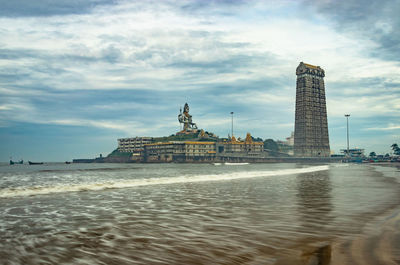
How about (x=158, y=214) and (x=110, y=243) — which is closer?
(x=110, y=243)

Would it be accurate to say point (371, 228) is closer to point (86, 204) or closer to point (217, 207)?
point (217, 207)

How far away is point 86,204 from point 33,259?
842 cm

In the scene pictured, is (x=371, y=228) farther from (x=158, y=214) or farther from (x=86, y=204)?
(x=86, y=204)

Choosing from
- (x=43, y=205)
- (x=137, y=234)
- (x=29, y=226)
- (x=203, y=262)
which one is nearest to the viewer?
(x=203, y=262)

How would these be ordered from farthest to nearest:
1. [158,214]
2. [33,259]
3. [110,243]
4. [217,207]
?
[217,207]
[158,214]
[110,243]
[33,259]

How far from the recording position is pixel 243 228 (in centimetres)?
857

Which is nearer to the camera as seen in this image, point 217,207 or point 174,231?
point 174,231

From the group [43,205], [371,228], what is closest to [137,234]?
[371,228]

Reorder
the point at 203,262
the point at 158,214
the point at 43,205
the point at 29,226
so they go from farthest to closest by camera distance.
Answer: the point at 43,205 < the point at 158,214 < the point at 29,226 < the point at 203,262

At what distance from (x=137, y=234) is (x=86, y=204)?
718 centimetres

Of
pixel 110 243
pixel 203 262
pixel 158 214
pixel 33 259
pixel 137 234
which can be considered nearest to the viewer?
pixel 203 262

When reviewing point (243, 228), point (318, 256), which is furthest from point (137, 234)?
point (318, 256)

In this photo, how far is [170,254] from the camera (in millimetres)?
6270

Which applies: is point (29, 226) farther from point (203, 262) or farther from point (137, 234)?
point (203, 262)
